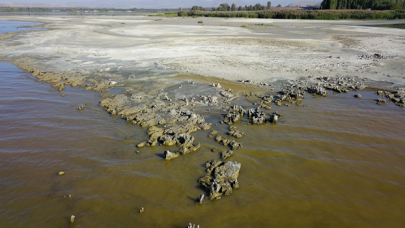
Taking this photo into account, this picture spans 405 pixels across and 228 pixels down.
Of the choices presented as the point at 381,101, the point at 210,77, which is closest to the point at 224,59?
the point at 210,77

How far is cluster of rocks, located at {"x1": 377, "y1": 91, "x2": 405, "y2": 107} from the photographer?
9094 mm

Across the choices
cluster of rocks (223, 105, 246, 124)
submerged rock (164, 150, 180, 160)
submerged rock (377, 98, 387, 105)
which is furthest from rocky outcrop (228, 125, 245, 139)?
submerged rock (377, 98, 387, 105)

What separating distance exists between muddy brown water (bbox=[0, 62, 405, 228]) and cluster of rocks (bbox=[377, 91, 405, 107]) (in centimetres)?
86

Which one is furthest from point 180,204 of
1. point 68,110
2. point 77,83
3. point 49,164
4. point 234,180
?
point 77,83

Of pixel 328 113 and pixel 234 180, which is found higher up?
pixel 328 113

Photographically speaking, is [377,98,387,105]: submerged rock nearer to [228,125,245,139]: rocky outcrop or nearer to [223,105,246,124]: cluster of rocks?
[223,105,246,124]: cluster of rocks

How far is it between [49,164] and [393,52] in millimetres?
21859

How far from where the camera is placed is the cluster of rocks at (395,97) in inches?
358

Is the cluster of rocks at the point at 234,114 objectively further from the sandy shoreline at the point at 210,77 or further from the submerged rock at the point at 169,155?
the submerged rock at the point at 169,155

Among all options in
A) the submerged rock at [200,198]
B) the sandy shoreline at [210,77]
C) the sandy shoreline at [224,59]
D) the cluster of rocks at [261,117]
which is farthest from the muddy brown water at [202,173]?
the sandy shoreline at [224,59]

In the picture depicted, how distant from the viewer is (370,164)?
225 inches

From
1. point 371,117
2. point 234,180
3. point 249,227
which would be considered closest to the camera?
point 249,227

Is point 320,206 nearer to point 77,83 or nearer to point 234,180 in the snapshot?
point 234,180

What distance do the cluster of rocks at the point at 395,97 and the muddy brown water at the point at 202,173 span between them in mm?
860
